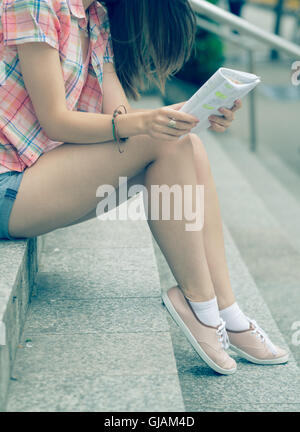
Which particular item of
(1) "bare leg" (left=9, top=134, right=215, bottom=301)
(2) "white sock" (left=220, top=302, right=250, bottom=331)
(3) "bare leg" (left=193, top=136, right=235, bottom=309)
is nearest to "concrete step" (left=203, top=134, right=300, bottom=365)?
(2) "white sock" (left=220, top=302, right=250, bottom=331)

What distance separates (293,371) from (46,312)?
81 centimetres

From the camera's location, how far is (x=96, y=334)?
190cm

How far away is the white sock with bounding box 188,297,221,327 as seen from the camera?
1994 mm

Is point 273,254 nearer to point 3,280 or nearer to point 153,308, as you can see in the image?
point 153,308

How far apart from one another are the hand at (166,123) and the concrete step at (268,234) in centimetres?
112

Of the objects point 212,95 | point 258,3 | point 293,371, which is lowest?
point 258,3

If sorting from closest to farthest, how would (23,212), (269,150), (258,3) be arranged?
(23,212) < (269,150) < (258,3)

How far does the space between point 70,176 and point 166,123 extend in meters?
0.32

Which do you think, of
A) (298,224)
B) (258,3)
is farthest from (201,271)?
(258,3)

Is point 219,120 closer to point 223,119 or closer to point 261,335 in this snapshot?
point 223,119

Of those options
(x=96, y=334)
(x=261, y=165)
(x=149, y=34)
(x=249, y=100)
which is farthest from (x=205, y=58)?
(x=96, y=334)

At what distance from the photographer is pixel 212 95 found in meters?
1.79

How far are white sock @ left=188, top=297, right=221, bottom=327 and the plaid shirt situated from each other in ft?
2.13
